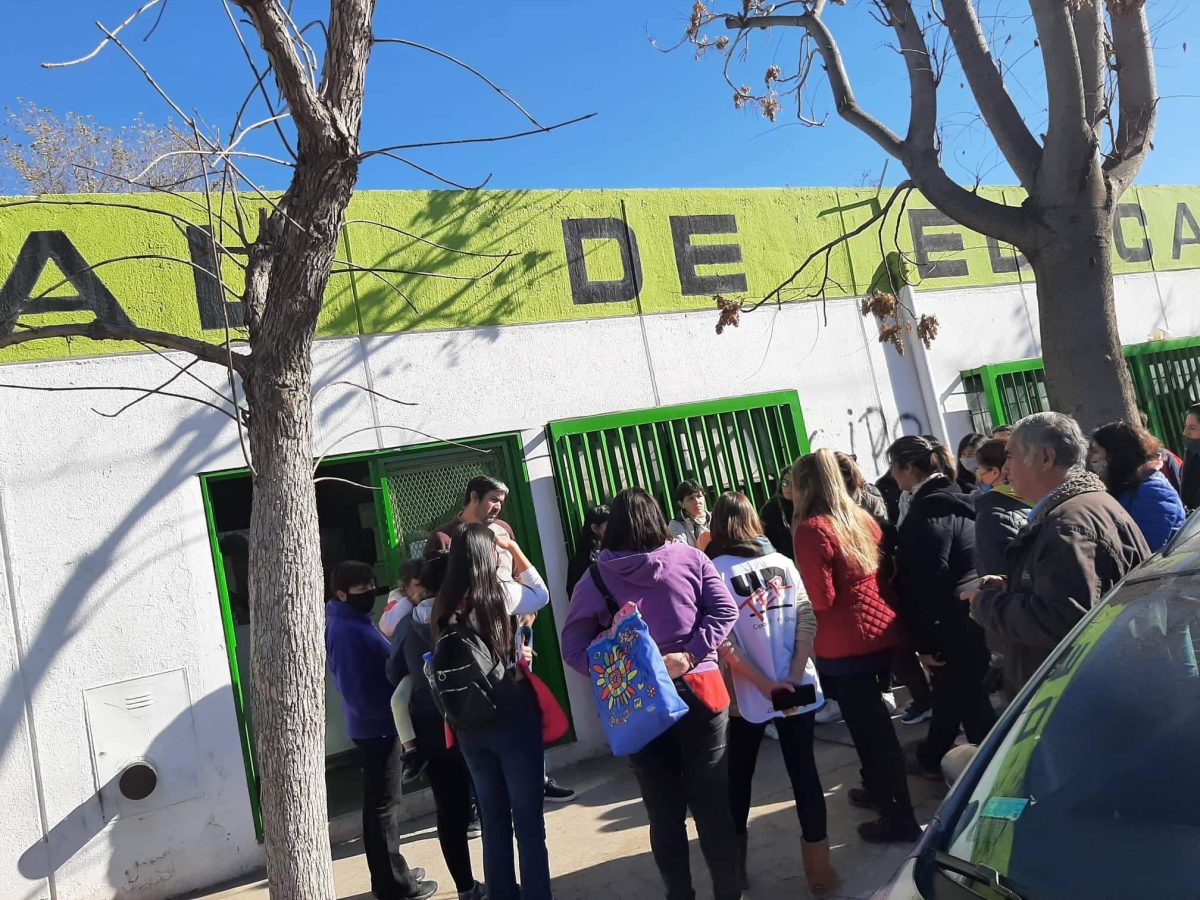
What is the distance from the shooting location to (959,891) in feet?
6.15

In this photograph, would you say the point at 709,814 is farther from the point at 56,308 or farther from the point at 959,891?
the point at 56,308

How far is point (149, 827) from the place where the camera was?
535 centimetres

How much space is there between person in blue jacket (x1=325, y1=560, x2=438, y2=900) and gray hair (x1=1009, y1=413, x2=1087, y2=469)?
292 centimetres

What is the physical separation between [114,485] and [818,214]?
234 inches

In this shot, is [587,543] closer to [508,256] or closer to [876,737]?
[508,256]

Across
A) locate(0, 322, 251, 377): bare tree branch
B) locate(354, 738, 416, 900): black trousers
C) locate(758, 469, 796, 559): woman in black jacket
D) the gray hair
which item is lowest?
locate(354, 738, 416, 900): black trousers

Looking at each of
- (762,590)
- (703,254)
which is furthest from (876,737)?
(703,254)

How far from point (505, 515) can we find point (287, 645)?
145 inches

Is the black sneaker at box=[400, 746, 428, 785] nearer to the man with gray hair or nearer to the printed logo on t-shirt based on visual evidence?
the printed logo on t-shirt

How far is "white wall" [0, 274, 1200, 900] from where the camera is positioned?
205 inches

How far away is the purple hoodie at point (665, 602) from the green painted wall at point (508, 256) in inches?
80.7

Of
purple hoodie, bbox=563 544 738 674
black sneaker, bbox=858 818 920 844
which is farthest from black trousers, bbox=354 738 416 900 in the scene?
black sneaker, bbox=858 818 920 844

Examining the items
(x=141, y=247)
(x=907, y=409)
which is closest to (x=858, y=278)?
(x=907, y=409)

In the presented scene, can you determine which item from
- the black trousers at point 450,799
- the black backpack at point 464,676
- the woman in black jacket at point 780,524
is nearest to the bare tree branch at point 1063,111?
the woman in black jacket at point 780,524
